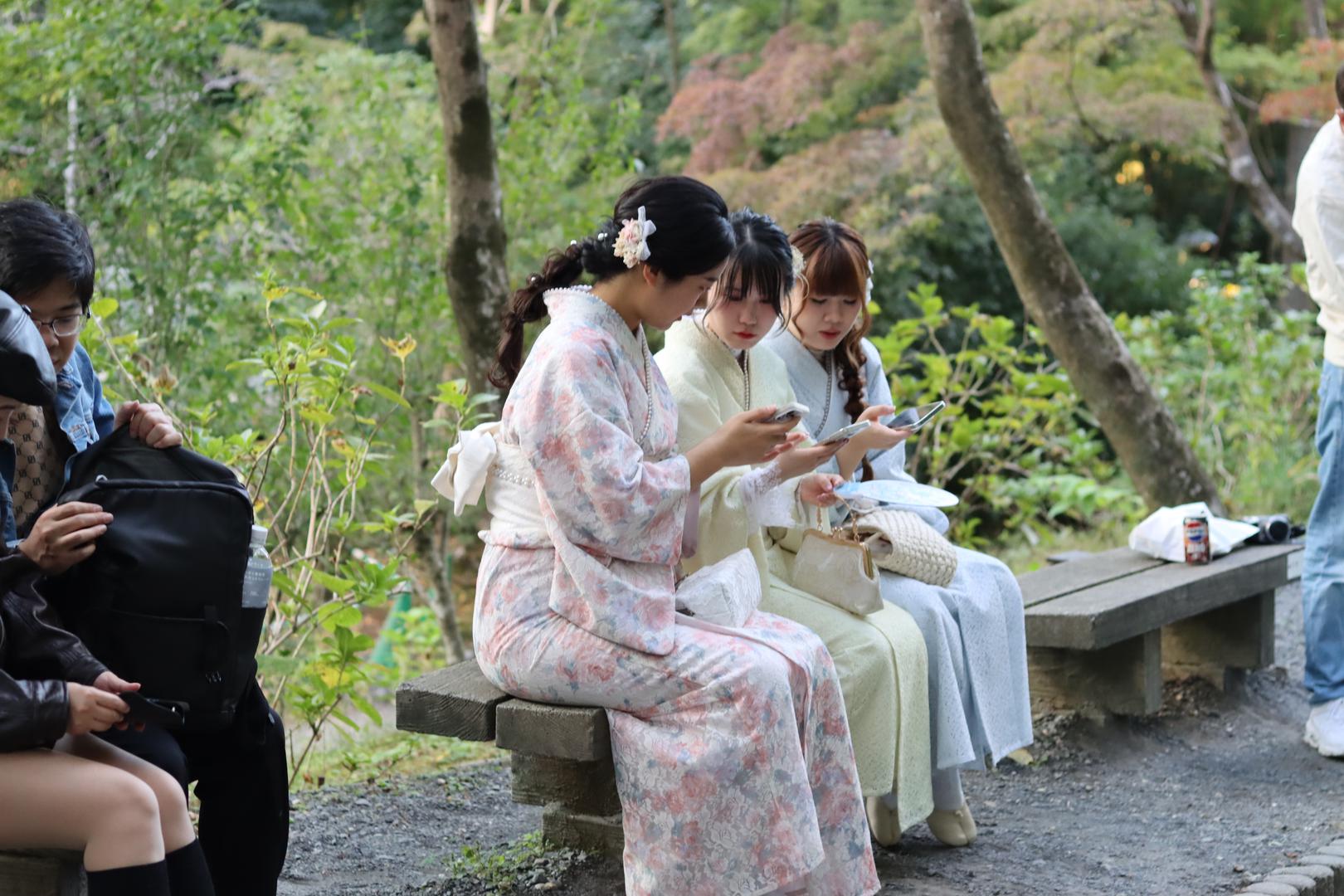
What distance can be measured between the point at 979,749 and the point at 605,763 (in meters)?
0.90

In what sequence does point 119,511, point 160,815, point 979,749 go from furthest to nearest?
point 979,749 < point 119,511 < point 160,815

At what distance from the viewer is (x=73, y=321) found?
2.52 m

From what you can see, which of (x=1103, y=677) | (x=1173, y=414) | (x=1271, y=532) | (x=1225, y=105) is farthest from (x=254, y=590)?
(x=1225, y=105)

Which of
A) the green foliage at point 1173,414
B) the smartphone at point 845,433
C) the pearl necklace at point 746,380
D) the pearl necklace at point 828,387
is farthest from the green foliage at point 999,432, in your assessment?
the smartphone at point 845,433

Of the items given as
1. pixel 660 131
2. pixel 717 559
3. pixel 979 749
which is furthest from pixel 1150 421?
pixel 660 131

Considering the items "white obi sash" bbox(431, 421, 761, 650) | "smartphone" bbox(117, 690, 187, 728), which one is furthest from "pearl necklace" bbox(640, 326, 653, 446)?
"smartphone" bbox(117, 690, 187, 728)

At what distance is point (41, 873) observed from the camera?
2.23 metres

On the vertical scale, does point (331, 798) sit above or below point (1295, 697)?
above

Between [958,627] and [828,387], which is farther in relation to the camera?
[828,387]

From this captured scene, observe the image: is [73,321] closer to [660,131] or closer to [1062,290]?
[1062,290]

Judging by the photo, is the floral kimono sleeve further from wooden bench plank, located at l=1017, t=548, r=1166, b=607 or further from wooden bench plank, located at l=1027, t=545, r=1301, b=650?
wooden bench plank, located at l=1017, t=548, r=1166, b=607

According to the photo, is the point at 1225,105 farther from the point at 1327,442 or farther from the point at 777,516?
the point at 777,516

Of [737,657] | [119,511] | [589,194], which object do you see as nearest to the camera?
[119,511]

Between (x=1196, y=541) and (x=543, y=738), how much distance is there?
270 cm
